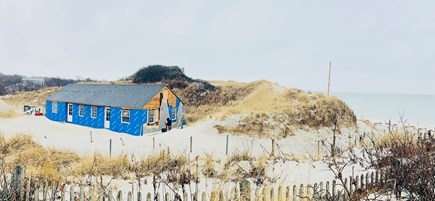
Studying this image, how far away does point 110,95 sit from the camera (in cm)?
3145

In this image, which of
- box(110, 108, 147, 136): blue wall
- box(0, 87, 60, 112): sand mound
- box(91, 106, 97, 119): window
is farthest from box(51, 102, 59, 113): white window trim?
box(0, 87, 60, 112): sand mound

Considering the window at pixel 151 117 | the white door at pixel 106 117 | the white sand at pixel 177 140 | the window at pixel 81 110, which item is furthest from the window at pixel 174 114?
the window at pixel 81 110

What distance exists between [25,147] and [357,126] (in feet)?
90.5

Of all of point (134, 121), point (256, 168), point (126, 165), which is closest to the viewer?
point (256, 168)

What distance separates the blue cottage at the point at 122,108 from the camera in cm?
2767

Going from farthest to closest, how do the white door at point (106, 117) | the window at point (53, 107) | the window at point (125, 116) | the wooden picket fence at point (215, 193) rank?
the window at point (53, 107)
the white door at point (106, 117)
the window at point (125, 116)
the wooden picket fence at point (215, 193)

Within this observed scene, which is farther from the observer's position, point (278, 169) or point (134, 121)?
point (134, 121)

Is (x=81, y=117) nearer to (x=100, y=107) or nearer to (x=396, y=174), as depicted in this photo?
(x=100, y=107)

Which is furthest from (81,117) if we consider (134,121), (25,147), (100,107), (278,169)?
(278,169)

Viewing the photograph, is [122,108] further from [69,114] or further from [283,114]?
[283,114]

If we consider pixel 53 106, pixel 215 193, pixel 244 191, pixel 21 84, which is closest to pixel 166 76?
pixel 53 106

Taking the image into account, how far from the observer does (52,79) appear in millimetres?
95188

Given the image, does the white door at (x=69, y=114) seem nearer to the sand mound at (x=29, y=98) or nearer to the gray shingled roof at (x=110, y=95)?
the gray shingled roof at (x=110, y=95)

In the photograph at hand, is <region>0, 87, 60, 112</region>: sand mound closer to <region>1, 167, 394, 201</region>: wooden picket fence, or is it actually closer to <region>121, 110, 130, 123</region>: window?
<region>121, 110, 130, 123</region>: window
